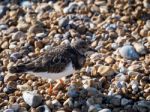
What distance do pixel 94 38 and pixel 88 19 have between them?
2.02ft

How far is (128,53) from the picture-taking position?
739 centimetres

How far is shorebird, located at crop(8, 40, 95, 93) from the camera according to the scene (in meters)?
6.42

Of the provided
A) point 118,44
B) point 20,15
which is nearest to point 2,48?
point 20,15

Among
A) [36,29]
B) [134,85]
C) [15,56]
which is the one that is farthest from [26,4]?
[134,85]

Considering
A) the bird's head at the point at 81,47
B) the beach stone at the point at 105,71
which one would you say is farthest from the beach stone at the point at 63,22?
the beach stone at the point at 105,71

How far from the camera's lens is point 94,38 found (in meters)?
7.91

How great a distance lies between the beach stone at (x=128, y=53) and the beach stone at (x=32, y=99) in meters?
1.52

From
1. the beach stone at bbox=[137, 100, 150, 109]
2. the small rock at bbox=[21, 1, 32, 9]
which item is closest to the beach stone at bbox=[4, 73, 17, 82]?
the beach stone at bbox=[137, 100, 150, 109]

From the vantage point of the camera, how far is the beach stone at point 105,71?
6.98 m

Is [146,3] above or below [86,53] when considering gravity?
above

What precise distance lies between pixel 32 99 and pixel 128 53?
5.62 feet

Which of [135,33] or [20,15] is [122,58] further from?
[20,15]

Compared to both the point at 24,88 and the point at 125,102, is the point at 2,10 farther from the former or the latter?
the point at 125,102

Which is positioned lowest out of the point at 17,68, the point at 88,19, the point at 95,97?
the point at 95,97
